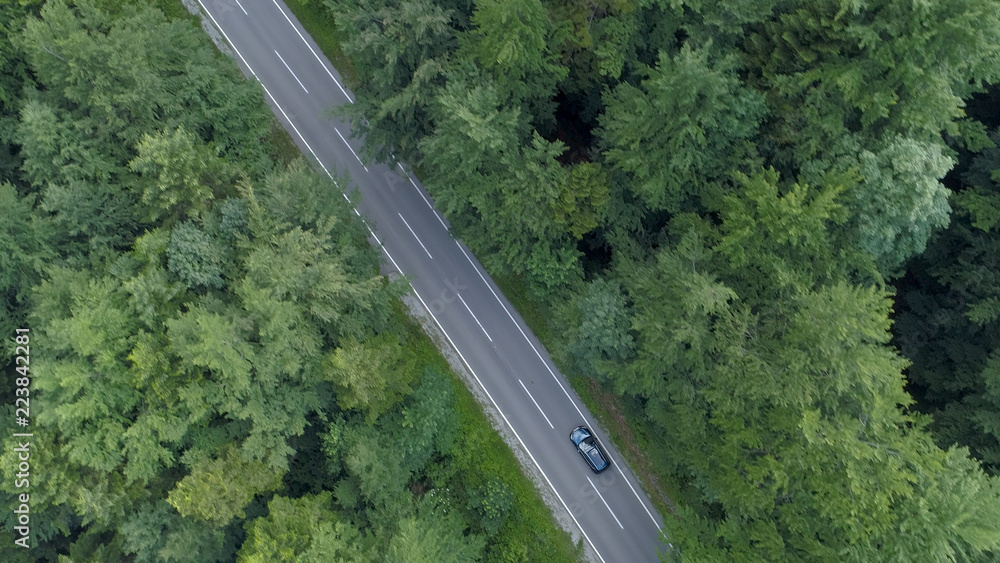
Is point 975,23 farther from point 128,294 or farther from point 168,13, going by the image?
point 168,13

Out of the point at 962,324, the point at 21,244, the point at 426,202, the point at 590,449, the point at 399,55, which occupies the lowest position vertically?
the point at 590,449

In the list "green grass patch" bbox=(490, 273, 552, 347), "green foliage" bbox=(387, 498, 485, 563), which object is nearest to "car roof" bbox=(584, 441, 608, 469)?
"green grass patch" bbox=(490, 273, 552, 347)

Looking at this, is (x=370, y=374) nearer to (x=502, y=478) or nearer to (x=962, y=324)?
(x=502, y=478)

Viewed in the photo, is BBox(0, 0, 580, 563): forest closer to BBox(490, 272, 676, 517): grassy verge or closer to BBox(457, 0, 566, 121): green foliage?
BBox(490, 272, 676, 517): grassy verge

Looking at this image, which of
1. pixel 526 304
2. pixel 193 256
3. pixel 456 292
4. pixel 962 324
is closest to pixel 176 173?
pixel 193 256

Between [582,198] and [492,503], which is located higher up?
[582,198]

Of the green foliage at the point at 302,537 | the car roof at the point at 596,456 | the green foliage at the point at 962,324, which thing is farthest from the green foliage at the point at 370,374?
the green foliage at the point at 962,324
